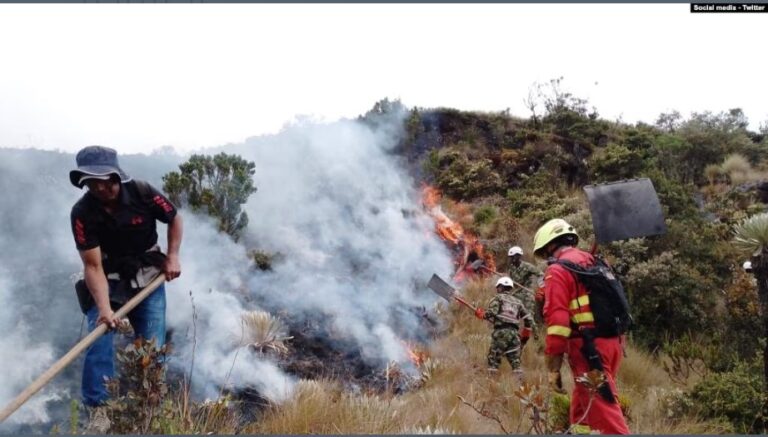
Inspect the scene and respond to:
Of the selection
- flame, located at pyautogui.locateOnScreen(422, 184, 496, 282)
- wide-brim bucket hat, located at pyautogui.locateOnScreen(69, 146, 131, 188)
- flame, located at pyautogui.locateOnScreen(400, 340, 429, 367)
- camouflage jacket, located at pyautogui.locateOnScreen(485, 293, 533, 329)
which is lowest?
flame, located at pyautogui.locateOnScreen(400, 340, 429, 367)

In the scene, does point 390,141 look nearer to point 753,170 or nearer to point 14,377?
point 753,170

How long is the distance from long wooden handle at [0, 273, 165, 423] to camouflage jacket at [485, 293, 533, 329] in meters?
4.31

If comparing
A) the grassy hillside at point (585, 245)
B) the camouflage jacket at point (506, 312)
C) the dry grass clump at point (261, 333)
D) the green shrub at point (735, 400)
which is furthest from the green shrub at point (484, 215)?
the green shrub at point (735, 400)

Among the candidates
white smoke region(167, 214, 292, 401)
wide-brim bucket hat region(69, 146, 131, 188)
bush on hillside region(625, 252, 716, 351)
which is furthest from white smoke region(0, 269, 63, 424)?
bush on hillside region(625, 252, 716, 351)

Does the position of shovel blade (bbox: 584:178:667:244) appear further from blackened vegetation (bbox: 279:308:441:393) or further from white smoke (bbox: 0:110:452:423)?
white smoke (bbox: 0:110:452:423)

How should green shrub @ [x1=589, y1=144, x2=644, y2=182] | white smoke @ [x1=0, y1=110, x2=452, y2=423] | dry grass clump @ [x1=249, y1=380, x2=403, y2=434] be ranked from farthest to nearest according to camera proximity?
green shrub @ [x1=589, y1=144, x2=644, y2=182]
white smoke @ [x1=0, y1=110, x2=452, y2=423]
dry grass clump @ [x1=249, y1=380, x2=403, y2=434]

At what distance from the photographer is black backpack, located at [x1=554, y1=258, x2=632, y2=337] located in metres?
3.70

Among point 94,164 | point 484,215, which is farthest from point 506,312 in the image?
point 484,215

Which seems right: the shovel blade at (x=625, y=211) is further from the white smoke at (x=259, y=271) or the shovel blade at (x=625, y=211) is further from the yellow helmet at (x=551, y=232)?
the white smoke at (x=259, y=271)

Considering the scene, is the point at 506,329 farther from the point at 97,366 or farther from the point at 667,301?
the point at 97,366

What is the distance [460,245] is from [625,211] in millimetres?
7250

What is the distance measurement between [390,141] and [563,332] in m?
14.1

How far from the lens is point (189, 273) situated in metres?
7.97

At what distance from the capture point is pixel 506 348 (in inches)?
267
